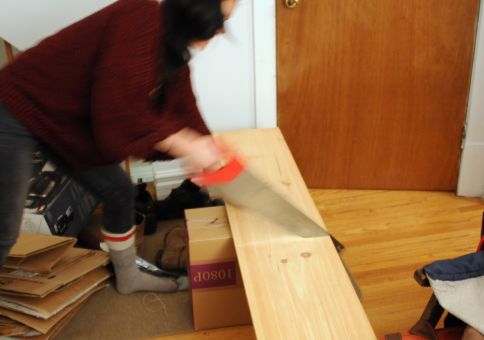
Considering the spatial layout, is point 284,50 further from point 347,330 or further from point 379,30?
point 347,330

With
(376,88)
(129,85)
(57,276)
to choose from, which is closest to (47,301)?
(57,276)

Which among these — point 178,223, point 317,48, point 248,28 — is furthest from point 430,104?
point 178,223

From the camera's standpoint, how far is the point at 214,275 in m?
1.58

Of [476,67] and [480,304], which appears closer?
[480,304]

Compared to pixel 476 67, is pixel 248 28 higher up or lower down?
higher up

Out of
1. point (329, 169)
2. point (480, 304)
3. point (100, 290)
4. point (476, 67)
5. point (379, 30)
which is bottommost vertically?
point (100, 290)

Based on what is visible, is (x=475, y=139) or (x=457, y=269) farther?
(x=475, y=139)

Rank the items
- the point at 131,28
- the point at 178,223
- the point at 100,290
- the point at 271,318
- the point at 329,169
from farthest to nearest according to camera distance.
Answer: the point at 329,169, the point at 178,223, the point at 100,290, the point at 271,318, the point at 131,28

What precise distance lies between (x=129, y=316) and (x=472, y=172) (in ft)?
5.02

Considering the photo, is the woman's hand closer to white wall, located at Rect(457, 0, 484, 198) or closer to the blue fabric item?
the blue fabric item

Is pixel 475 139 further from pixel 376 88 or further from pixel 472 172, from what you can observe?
pixel 376 88

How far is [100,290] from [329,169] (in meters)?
1.11

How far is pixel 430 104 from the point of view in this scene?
7.13 ft

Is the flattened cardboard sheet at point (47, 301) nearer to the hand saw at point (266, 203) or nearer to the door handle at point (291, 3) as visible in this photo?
the hand saw at point (266, 203)
